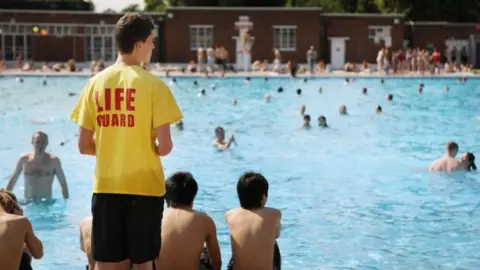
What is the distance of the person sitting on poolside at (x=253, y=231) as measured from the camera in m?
5.62

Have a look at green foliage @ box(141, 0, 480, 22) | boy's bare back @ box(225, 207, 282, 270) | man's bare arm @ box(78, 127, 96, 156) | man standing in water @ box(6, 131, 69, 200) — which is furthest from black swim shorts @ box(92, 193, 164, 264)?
green foliage @ box(141, 0, 480, 22)

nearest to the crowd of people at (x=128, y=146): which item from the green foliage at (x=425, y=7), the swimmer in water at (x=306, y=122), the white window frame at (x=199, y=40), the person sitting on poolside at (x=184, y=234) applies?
the person sitting on poolside at (x=184, y=234)

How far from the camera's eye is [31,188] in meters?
10.6

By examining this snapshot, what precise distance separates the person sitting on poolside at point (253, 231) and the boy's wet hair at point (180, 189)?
339 mm

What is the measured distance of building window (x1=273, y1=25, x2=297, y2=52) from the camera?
5175 cm

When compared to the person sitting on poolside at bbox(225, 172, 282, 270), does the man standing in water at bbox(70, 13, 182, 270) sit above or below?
above

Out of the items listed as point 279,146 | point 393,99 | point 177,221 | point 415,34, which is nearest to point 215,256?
point 177,221

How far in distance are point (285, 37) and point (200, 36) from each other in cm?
508

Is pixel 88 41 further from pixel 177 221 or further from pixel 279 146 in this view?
pixel 177 221

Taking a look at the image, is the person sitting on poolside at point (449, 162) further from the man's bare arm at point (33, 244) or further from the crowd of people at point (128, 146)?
the crowd of people at point (128, 146)

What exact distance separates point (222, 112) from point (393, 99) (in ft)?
23.7

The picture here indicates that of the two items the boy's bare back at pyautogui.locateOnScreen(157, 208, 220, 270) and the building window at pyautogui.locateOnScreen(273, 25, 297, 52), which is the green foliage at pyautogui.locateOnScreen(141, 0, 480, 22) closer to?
the building window at pyautogui.locateOnScreen(273, 25, 297, 52)

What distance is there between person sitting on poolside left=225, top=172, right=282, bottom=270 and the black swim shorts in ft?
4.97

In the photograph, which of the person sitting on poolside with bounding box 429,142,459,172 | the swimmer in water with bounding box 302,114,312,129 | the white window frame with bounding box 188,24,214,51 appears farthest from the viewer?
the white window frame with bounding box 188,24,214,51
